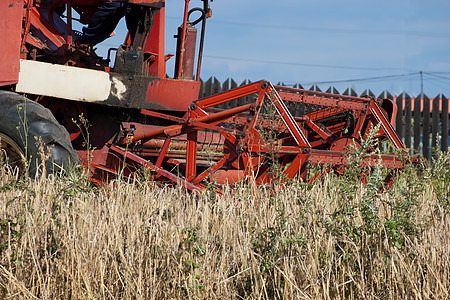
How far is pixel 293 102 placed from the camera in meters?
5.77

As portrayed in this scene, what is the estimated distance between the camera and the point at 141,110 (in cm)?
529

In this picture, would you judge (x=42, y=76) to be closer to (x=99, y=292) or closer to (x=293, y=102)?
(x=293, y=102)

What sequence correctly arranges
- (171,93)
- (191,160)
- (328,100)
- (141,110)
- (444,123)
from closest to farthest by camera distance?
(191,160)
(141,110)
(171,93)
(328,100)
(444,123)

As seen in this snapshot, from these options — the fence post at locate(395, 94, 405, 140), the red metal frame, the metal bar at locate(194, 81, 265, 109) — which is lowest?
the red metal frame

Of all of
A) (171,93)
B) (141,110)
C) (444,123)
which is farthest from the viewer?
(444,123)

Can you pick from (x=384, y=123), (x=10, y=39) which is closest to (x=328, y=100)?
(x=384, y=123)

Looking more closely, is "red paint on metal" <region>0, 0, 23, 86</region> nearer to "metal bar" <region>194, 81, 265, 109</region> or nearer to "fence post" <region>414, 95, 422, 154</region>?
"metal bar" <region>194, 81, 265, 109</region>

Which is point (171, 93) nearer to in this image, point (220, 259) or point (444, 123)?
point (220, 259)

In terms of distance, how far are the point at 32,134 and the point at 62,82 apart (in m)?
0.73

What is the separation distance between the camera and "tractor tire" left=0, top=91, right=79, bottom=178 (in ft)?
14.8

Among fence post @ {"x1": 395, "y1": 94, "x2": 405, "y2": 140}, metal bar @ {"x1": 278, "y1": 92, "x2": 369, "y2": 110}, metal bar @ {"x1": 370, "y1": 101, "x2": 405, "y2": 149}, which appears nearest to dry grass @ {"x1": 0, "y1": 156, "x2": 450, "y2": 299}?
metal bar @ {"x1": 278, "y1": 92, "x2": 369, "y2": 110}

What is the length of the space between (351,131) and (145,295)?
4126mm

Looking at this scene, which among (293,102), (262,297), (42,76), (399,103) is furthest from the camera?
(399,103)

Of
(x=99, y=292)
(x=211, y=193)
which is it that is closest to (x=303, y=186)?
(x=211, y=193)
